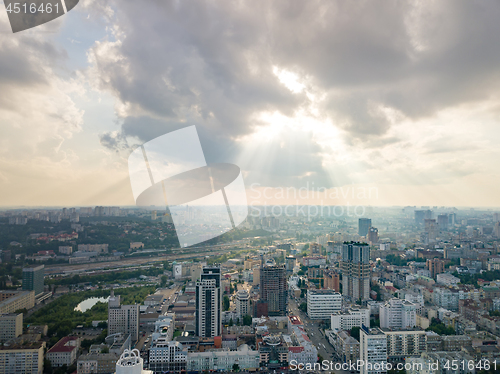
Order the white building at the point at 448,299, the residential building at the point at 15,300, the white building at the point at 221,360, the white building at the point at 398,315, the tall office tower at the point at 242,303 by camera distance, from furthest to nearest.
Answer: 1. the white building at the point at 448,299
2. the tall office tower at the point at 242,303
3. the residential building at the point at 15,300
4. the white building at the point at 398,315
5. the white building at the point at 221,360

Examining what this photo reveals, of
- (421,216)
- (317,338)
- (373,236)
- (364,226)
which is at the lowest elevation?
(317,338)

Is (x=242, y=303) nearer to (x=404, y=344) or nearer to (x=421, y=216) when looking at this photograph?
A: (x=404, y=344)

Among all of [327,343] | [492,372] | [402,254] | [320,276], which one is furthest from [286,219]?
[492,372]

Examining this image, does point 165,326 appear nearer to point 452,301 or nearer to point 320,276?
point 320,276

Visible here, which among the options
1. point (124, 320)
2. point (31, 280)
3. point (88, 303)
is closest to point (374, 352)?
point (124, 320)

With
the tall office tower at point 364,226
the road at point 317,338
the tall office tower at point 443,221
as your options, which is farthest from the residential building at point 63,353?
the tall office tower at point 443,221

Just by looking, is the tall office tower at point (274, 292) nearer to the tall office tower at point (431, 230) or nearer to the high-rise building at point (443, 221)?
the tall office tower at point (431, 230)

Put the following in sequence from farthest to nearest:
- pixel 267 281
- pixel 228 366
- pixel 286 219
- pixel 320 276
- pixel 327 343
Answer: pixel 286 219
pixel 320 276
pixel 267 281
pixel 327 343
pixel 228 366
